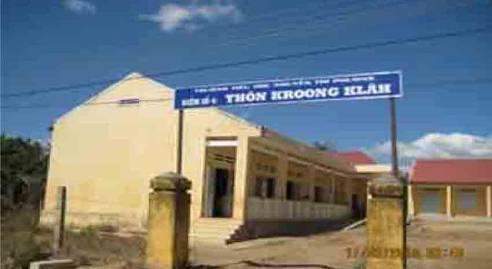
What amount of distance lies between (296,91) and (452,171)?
3179 centimetres

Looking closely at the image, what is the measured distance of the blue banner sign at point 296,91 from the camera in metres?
11.8

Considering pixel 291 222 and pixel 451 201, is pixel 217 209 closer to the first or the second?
pixel 291 222

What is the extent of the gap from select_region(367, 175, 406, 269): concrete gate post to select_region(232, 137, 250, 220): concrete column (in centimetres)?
1236

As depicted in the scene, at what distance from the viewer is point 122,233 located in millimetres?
23531

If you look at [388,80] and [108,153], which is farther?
[108,153]

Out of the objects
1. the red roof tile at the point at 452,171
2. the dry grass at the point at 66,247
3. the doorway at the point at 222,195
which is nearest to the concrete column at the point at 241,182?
the doorway at the point at 222,195

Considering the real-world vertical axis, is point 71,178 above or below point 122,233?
above

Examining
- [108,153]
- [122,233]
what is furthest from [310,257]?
[108,153]

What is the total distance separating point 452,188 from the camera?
4153 centimetres

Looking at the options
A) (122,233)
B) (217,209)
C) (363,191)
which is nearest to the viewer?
(122,233)

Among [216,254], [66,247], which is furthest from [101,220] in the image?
[66,247]

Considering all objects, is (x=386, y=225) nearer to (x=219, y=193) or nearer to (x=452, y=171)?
(x=219, y=193)

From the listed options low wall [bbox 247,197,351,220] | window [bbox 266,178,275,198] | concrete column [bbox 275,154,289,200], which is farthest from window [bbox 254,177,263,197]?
low wall [bbox 247,197,351,220]

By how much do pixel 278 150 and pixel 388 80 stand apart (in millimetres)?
15597
